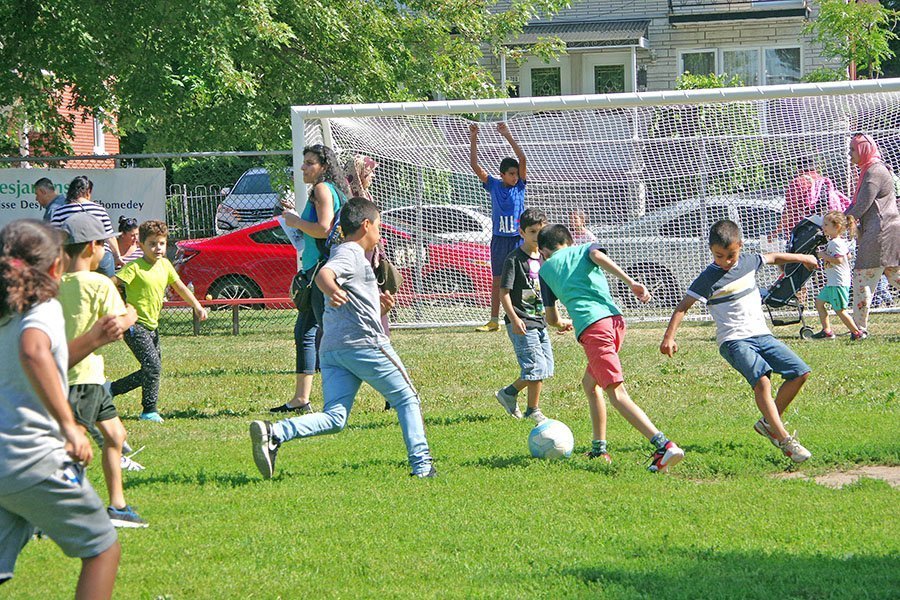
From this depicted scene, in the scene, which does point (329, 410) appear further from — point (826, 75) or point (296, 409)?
point (826, 75)

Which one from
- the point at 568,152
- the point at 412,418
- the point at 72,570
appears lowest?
the point at 72,570

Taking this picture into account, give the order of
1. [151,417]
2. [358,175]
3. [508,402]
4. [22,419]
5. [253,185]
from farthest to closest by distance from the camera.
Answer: [253,185] → [358,175] → [151,417] → [508,402] → [22,419]

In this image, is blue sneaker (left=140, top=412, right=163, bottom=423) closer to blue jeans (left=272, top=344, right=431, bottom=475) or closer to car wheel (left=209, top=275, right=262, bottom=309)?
blue jeans (left=272, top=344, right=431, bottom=475)

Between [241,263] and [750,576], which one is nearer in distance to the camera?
[750,576]

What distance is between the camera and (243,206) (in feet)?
56.8

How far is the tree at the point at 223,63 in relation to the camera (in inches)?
585

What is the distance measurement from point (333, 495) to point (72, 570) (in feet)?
5.26

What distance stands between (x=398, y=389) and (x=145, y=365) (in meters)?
3.06

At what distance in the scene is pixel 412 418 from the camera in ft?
22.3

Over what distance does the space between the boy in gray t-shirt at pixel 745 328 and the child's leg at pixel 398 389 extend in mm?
1522

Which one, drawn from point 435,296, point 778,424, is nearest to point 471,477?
point 778,424

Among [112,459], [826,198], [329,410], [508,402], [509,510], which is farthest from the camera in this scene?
[826,198]

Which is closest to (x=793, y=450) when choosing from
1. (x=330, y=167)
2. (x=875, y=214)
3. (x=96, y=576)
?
(x=330, y=167)

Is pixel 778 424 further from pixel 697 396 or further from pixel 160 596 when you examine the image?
pixel 160 596
